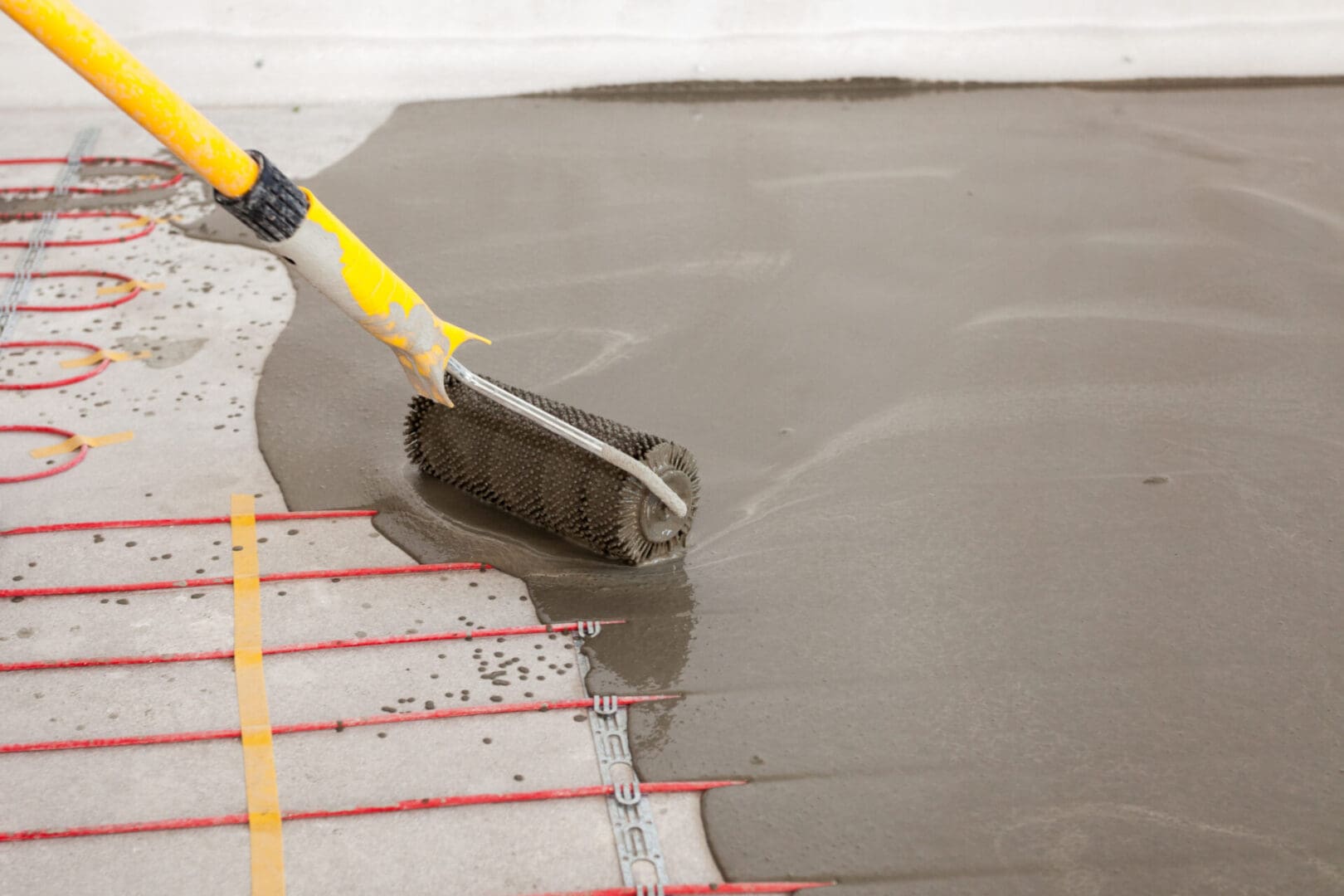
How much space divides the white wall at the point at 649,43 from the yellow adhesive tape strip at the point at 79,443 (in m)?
2.95

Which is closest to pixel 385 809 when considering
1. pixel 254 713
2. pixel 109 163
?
pixel 254 713

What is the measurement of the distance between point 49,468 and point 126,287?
1.20 metres

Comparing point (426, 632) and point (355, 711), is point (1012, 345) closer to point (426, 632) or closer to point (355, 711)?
point (426, 632)

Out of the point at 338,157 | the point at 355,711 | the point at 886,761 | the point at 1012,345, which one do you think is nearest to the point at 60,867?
the point at 355,711

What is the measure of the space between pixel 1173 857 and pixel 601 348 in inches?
101

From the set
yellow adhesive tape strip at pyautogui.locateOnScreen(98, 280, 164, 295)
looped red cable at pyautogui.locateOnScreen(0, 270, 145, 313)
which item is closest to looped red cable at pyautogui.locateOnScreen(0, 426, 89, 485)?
looped red cable at pyautogui.locateOnScreen(0, 270, 145, 313)

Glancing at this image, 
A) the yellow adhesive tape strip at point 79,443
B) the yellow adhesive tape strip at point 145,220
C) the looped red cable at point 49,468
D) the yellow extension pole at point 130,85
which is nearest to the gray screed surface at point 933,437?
the yellow adhesive tape strip at point 79,443

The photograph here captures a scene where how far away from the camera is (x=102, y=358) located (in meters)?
4.56

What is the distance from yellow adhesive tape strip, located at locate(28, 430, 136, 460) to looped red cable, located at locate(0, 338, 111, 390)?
0.37 m

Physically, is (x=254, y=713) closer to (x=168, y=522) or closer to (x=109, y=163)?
(x=168, y=522)

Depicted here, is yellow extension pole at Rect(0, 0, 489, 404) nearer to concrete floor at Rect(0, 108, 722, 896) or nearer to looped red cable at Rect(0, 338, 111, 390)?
concrete floor at Rect(0, 108, 722, 896)

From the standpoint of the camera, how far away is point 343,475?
13.2ft

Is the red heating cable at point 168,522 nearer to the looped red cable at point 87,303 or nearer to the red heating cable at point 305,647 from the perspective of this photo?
the red heating cable at point 305,647

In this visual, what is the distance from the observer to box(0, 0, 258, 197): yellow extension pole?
2639 millimetres
